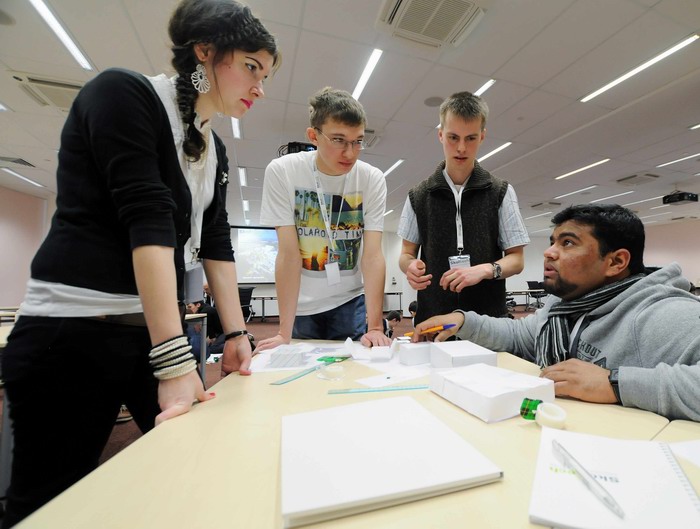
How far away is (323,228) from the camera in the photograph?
146 cm

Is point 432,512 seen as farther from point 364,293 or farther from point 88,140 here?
point 364,293

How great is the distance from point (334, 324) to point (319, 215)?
0.50m

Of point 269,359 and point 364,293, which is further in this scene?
point 364,293

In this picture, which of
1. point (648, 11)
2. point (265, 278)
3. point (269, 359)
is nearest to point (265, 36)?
point (269, 359)

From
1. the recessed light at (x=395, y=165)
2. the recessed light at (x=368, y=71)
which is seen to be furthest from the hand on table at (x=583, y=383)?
the recessed light at (x=395, y=165)

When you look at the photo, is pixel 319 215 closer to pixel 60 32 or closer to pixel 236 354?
pixel 236 354

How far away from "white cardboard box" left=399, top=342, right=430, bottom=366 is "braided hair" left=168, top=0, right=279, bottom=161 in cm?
77

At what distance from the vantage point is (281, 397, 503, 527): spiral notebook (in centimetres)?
35

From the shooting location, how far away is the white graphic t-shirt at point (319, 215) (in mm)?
1425

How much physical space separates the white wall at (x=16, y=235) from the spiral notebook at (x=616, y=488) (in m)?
10.3

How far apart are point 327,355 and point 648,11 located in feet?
11.9

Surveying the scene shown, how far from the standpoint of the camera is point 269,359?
1.04m

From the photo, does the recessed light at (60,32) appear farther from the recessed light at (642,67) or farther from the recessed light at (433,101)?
the recessed light at (642,67)

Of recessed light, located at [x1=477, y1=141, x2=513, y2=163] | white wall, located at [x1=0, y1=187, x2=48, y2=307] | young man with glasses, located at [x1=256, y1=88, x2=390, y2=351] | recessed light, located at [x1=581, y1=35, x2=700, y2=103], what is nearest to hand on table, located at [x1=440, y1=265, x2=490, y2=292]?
young man with glasses, located at [x1=256, y1=88, x2=390, y2=351]
